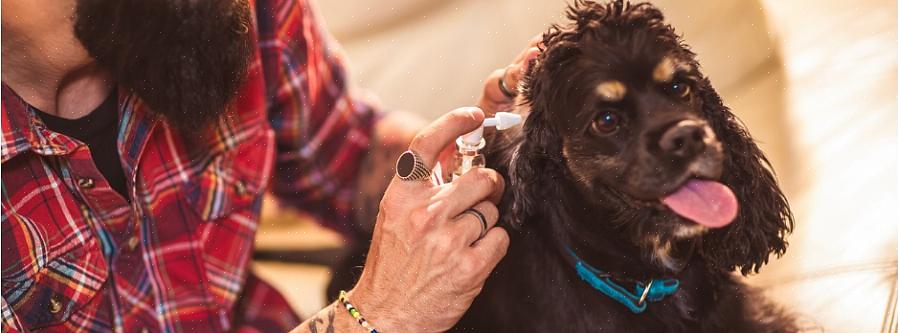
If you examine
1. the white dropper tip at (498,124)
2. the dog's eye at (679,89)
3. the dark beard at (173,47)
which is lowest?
the white dropper tip at (498,124)

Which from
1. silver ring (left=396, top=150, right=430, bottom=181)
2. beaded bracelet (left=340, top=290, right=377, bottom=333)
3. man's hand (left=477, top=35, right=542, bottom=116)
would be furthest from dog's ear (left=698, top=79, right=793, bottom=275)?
beaded bracelet (left=340, top=290, right=377, bottom=333)

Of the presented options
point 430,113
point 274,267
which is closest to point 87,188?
point 274,267

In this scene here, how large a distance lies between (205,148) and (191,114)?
5.3 inches

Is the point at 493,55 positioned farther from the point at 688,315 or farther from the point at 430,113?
the point at 688,315

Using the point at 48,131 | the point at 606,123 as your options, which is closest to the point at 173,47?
the point at 48,131

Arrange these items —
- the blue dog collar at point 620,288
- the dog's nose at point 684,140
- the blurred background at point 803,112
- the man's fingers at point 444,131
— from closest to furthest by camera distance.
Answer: the dog's nose at point 684,140 → the man's fingers at point 444,131 → the blue dog collar at point 620,288 → the blurred background at point 803,112

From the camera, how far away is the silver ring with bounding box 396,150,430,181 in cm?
92

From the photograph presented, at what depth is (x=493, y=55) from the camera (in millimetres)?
1248

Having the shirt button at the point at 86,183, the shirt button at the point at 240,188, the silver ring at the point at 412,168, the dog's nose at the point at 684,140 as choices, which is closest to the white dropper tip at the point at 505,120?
the silver ring at the point at 412,168

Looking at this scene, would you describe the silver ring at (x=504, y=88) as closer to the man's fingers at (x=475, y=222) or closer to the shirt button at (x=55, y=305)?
the man's fingers at (x=475, y=222)

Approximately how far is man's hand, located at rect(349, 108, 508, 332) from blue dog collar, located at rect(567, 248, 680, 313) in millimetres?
120

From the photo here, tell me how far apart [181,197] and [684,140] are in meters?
0.74

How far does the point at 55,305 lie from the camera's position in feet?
3.35

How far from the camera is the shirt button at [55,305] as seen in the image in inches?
40.1
